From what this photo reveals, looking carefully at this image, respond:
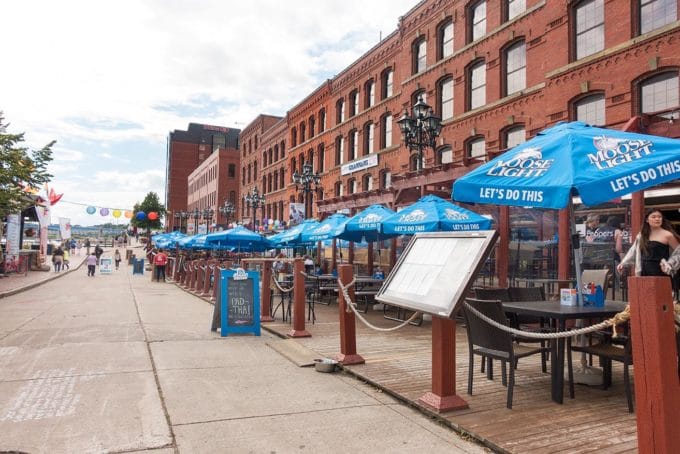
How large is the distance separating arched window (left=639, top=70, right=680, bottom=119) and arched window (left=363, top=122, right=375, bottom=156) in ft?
55.3

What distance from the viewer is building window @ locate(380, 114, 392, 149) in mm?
29400

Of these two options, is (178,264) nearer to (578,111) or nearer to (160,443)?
(578,111)

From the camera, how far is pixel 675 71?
596 inches

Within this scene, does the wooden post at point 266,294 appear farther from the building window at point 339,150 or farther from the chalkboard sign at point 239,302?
the building window at point 339,150

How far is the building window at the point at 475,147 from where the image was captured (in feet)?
73.9

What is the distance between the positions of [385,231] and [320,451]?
25.2 feet

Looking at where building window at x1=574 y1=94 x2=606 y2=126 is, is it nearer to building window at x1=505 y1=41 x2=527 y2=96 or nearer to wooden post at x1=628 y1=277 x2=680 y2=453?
building window at x1=505 y1=41 x2=527 y2=96

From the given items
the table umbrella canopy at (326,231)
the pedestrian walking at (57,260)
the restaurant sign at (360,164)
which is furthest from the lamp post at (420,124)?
the pedestrian walking at (57,260)

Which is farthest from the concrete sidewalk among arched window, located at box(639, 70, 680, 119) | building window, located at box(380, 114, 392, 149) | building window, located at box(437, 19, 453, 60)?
building window, located at box(380, 114, 392, 149)

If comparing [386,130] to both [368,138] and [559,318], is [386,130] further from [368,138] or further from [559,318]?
[559,318]

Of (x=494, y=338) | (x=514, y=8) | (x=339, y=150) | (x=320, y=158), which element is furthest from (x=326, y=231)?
(x=320, y=158)

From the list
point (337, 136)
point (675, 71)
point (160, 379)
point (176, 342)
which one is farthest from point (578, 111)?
point (337, 136)

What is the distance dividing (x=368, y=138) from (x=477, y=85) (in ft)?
32.1

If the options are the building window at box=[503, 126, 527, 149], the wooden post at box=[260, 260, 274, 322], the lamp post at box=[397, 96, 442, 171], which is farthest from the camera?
the building window at box=[503, 126, 527, 149]
